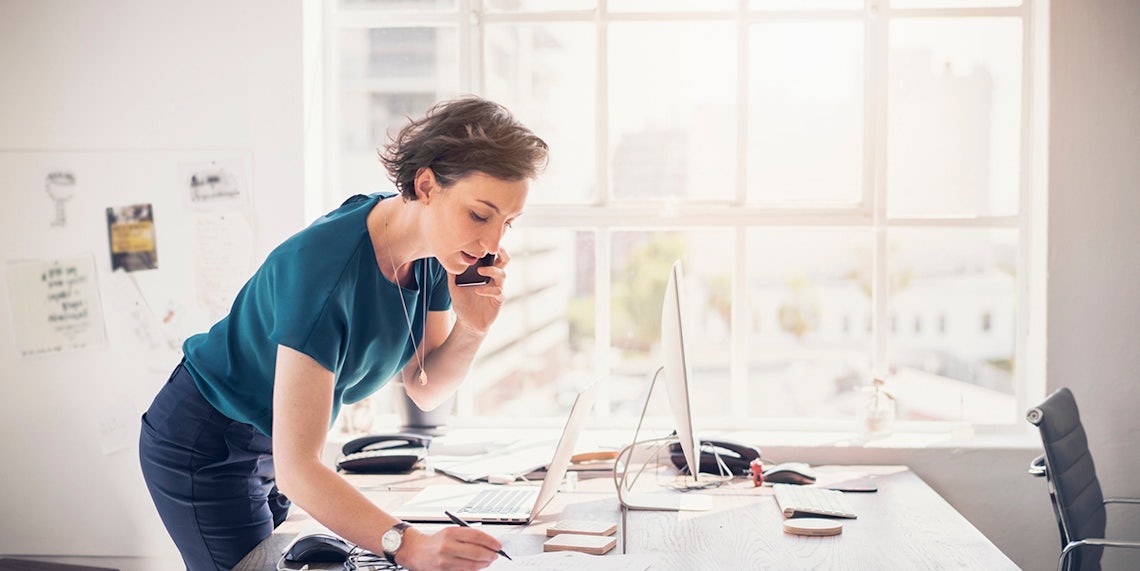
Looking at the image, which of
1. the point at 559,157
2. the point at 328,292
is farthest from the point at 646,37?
the point at 328,292

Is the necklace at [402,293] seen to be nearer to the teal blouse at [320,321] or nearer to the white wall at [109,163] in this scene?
the teal blouse at [320,321]

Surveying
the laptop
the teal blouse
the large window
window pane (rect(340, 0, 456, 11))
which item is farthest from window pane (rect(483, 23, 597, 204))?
the teal blouse

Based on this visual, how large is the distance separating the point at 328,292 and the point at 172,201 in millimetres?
1837

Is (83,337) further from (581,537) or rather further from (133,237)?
(581,537)

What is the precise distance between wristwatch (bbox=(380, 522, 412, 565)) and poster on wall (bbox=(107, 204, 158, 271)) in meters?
2.06

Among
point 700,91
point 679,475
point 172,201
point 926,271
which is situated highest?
point 700,91

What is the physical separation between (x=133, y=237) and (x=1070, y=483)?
2.87 m

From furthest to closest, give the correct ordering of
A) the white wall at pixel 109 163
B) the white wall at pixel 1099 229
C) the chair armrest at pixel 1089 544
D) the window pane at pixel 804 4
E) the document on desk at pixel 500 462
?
the window pane at pixel 804 4 < the white wall at pixel 109 163 < the white wall at pixel 1099 229 < the document on desk at pixel 500 462 < the chair armrest at pixel 1089 544

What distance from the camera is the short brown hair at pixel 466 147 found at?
1.78m

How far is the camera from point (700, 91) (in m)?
3.46

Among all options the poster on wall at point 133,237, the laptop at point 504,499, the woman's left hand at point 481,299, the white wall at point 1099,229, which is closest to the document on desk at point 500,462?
the laptop at point 504,499

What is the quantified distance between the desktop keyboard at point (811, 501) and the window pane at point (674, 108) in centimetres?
121

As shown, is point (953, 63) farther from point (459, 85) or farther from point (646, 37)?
point (459, 85)

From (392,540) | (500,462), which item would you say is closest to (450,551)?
(392,540)
